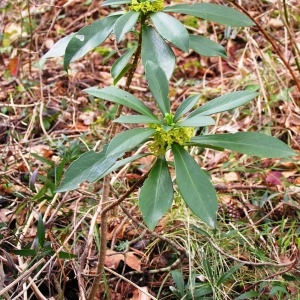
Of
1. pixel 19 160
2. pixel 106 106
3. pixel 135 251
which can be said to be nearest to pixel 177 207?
pixel 135 251

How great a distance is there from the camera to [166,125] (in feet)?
2.99

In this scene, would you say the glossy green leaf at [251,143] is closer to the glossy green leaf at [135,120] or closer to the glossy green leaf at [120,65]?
the glossy green leaf at [135,120]

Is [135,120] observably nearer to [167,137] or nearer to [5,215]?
[167,137]

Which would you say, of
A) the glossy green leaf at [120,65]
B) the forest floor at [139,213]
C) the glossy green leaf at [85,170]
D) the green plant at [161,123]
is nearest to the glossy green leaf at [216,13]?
the green plant at [161,123]

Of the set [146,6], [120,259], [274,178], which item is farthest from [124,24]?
[274,178]

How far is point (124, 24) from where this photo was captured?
3.14 ft

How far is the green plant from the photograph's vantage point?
2.87 ft

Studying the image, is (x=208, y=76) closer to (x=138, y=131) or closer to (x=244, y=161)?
(x=244, y=161)

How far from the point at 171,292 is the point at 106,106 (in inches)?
43.0

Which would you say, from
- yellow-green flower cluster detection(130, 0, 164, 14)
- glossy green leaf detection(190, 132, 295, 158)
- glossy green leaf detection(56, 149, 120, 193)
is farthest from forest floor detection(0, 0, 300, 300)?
yellow-green flower cluster detection(130, 0, 164, 14)

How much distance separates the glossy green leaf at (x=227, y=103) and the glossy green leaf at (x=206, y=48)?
0.13 metres

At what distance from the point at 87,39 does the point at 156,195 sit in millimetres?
386

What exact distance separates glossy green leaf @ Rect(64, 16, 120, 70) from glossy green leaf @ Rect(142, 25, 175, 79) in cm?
9

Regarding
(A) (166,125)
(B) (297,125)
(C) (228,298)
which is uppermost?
(A) (166,125)
